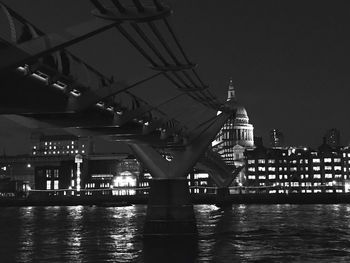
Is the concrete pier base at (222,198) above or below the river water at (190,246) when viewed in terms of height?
above

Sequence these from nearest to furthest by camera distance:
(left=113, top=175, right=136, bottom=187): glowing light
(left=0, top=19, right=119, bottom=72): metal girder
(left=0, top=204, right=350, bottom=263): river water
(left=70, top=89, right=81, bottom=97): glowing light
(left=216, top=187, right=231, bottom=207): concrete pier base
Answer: (left=0, top=19, right=119, bottom=72): metal girder → (left=70, top=89, right=81, bottom=97): glowing light → (left=0, top=204, right=350, bottom=263): river water → (left=216, top=187, right=231, bottom=207): concrete pier base → (left=113, top=175, right=136, bottom=187): glowing light

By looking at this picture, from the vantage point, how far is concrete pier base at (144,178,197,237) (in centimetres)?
4389

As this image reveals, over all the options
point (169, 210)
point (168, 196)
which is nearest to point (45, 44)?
point (169, 210)

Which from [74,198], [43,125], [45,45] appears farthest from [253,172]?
[45,45]

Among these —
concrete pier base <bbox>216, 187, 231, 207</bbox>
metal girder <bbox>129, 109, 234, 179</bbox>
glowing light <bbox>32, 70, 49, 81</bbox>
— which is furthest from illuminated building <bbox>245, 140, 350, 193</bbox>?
glowing light <bbox>32, 70, 49, 81</bbox>

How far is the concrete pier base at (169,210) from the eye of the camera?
4389 centimetres

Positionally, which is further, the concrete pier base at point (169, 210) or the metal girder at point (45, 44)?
Result: the concrete pier base at point (169, 210)

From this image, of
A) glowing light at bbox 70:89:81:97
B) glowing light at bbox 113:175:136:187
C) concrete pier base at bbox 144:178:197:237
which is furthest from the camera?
glowing light at bbox 113:175:136:187

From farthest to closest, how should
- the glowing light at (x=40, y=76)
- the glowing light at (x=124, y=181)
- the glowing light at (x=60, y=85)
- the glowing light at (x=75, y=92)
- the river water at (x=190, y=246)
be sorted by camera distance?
1. the glowing light at (x=124, y=181)
2. the river water at (x=190, y=246)
3. the glowing light at (x=75, y=92)
4. the glowing light at (x=60, y=85)
5. the glowing light at (x=40, y=76)

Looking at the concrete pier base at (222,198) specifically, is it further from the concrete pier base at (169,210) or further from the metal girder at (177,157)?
the concrete pier base at (169,210)

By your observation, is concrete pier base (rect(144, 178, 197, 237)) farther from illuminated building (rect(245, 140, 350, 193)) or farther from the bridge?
illuminated building (rect(245, 140, 350, 193))

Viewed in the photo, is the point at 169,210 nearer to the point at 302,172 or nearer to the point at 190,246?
the point at 190,246

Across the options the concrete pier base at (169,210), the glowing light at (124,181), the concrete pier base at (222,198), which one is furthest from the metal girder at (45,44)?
the glowing light at (124,181)

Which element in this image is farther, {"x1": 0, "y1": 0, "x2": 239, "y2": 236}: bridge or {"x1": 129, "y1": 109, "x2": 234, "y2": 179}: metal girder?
{"x1": 129, "y1": 109, "x2": 234, "y2": 179}: metal girder
